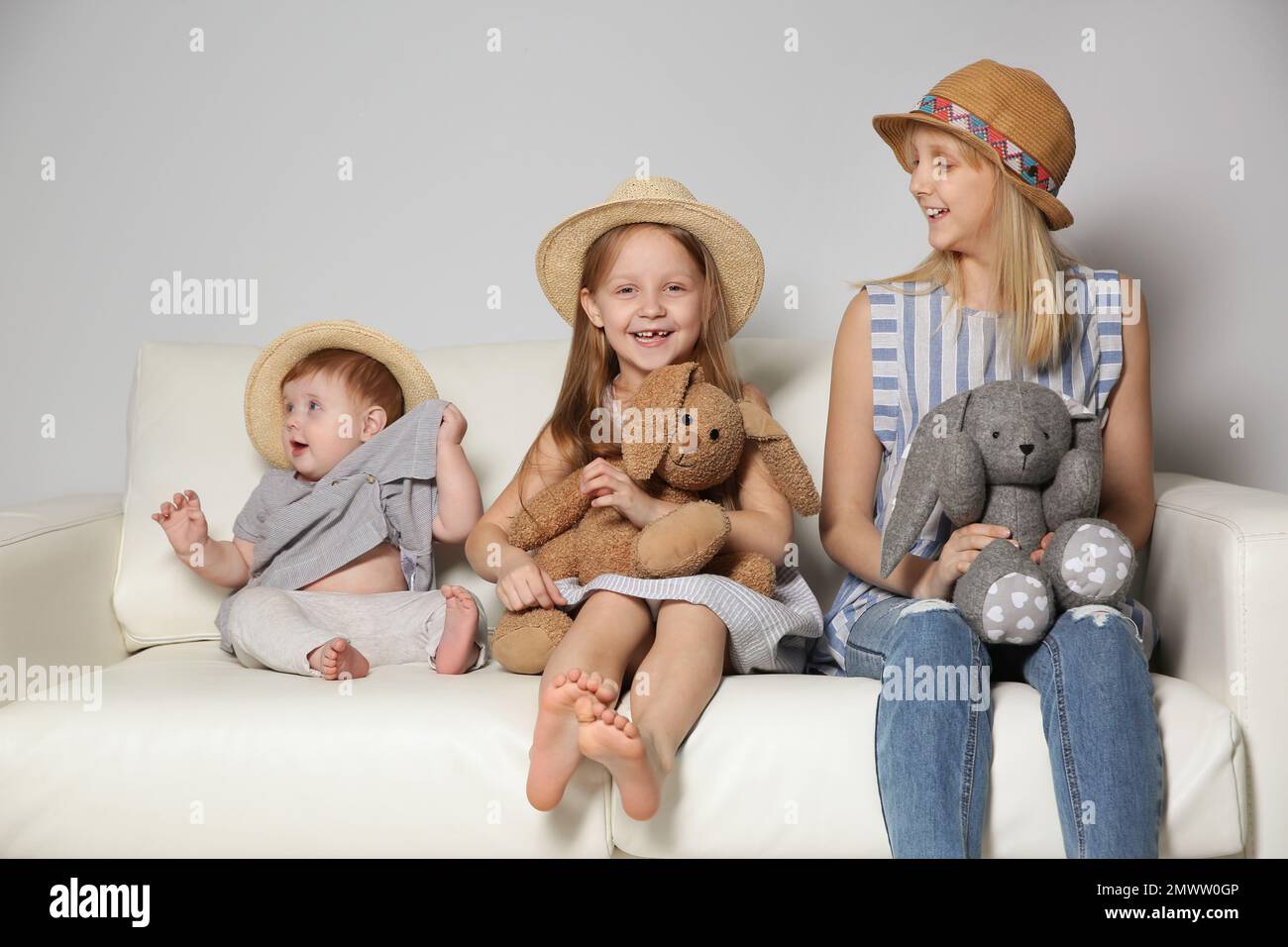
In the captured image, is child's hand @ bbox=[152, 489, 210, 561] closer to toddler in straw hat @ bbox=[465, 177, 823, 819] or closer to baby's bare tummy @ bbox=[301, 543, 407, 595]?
baby's bare tummy @ bbox=[301, 543, 407, 595]

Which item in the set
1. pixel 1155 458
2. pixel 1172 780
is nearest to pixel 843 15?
pixel 1155 458

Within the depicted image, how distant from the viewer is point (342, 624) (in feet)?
5.34

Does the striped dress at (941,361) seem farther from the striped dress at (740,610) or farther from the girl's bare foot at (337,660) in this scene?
the girl's bare foot at (337,660)

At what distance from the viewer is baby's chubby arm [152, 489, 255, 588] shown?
1717mm

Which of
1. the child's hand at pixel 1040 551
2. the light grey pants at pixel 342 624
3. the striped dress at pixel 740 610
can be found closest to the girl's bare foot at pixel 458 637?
the light grey pants at pixel 342 624

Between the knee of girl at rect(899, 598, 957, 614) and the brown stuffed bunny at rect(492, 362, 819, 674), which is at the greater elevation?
the brown stuffed bunny at rect(492, 362, 819, 674)

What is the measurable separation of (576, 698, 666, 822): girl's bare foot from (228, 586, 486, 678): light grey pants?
0.43 m

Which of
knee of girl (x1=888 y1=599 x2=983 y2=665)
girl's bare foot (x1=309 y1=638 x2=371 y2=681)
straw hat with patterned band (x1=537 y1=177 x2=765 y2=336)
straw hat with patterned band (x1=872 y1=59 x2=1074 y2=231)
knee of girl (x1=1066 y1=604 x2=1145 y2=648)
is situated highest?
straw hat with patterned band (x1=872 y1=59 x2=1074 y2=231)

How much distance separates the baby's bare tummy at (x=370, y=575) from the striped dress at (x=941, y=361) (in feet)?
2.11

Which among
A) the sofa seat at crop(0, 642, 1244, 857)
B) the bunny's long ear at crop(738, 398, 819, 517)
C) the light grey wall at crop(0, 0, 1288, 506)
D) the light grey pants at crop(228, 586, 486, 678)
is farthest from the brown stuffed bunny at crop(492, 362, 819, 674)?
the light grey wall at crop(0, 0, 1288, 506)

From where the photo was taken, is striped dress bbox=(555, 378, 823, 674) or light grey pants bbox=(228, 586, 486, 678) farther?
light grey pants bbox=(228, 586, 486, 678)

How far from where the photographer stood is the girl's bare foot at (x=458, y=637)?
152cm
